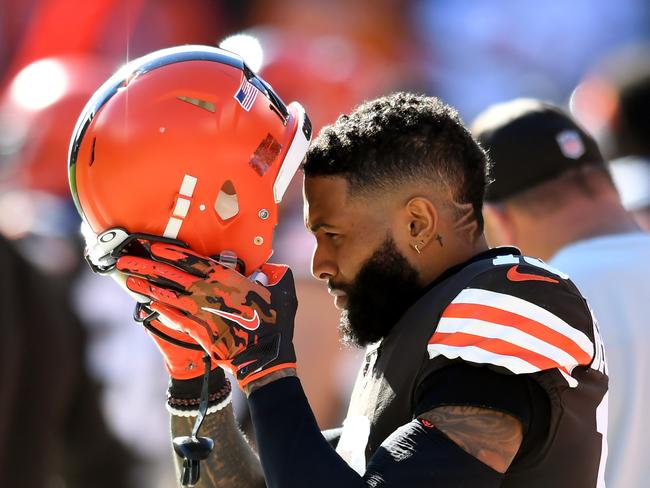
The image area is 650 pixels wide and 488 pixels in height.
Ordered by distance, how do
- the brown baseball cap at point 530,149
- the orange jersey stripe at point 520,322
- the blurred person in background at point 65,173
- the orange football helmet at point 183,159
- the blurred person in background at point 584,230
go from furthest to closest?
the blurred person in background at point 65,173, the brown baseball cap at point 530,149, the blurred person in background at point 584,230, the orange football helmet at point 183,159, the orange jersey stripe at point 520,322

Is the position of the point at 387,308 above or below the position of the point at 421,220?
below

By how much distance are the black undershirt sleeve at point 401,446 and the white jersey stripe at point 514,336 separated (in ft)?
0.20

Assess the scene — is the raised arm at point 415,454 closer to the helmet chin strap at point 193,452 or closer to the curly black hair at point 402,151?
the helmet chin strap at point 193,452

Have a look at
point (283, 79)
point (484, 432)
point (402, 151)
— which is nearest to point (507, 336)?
point (484, 432)

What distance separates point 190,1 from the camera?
711 cm

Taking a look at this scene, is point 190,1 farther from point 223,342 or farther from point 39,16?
point 223,342

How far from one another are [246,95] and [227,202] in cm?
23

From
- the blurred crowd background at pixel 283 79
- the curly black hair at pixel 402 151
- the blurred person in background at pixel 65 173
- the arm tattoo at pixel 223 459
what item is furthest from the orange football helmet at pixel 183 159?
the blurred crowd background at pixel 283 79

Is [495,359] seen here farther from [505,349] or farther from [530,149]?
[530,149]

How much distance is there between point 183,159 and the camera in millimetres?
2049

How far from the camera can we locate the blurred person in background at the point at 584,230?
2822 mm

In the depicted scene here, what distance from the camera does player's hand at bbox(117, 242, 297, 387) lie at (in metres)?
1.95

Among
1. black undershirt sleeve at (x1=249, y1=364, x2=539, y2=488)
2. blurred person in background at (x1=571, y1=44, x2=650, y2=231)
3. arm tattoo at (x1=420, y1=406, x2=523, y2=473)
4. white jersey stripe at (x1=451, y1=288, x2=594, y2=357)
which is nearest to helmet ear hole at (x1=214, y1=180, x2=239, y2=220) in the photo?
black undershirt sleeve at (x1=249, y1=364, x2=539, y2=488)

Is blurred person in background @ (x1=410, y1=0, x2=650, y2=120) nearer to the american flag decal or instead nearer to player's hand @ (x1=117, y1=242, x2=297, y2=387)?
the american flag decal
